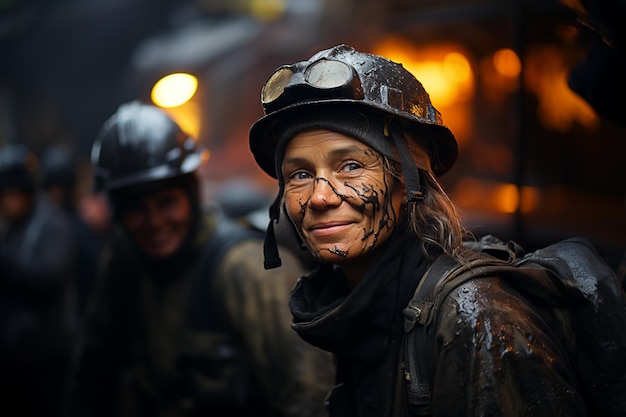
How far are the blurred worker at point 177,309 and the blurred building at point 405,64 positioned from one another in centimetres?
119

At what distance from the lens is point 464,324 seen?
2119 millimetres

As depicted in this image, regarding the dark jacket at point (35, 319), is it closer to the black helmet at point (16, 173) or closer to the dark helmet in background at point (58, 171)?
the black helmet at point (16, 173)

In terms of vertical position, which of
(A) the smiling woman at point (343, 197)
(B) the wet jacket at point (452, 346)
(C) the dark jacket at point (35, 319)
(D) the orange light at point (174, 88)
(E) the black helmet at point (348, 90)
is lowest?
(C) the dark jacket at point (35, 319)

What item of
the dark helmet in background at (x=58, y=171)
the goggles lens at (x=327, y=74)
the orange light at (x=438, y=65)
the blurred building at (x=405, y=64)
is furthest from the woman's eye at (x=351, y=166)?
the orange light at (x=438, y=65)

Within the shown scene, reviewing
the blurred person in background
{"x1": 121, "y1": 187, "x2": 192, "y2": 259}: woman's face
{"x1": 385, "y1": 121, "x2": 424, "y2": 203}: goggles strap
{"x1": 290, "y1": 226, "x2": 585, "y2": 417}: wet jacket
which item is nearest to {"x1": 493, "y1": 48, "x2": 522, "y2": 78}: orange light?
{"x1": 121, "y1": 187, "x2": 192, "y2": 259}: woman's face

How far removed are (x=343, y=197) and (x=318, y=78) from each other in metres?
0.39

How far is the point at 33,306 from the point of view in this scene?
6184mm

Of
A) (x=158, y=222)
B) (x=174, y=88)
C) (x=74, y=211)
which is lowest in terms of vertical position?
(x=74, y=211)

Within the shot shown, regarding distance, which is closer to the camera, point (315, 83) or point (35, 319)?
point (315, 83)

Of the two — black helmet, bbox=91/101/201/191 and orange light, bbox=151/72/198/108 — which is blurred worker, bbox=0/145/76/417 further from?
black helmet, bbox=91/101/201/191

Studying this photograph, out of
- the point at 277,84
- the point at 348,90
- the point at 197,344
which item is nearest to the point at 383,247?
A: the point at 348,90

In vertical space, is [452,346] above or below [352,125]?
below

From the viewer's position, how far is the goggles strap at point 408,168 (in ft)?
7.77

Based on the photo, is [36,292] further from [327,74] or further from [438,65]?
[438,65]
